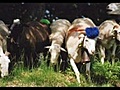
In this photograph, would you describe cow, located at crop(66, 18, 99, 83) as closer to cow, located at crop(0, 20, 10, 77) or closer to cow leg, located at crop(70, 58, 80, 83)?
cow leg, located at crop(70, 58, 80, 83)

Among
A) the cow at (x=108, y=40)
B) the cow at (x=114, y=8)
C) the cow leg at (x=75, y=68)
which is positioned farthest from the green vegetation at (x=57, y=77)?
the cow at (x=114, y=8)

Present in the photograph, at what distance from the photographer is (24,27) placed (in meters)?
5.91

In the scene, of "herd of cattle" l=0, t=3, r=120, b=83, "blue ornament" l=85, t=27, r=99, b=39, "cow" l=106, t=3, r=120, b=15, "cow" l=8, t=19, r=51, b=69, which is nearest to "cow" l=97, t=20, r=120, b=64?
"herd of cattle" l=0, t=3, r=120, b=83

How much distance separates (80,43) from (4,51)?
972 mm

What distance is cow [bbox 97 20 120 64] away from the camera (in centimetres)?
576

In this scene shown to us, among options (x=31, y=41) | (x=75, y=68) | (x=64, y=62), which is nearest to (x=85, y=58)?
(x=75, y=68)

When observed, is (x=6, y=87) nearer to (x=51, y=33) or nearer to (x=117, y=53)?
(x=51, y=33)

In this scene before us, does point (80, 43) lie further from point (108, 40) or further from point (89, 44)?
point (108, 40)

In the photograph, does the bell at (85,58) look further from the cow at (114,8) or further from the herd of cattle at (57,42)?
the cow at (114,8)

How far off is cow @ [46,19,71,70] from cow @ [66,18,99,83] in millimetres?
80

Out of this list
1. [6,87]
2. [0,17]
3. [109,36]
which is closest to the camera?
[6,87]

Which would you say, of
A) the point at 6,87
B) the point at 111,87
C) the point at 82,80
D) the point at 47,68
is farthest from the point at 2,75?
the point at 111,87

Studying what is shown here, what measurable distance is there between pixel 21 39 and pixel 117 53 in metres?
1.25

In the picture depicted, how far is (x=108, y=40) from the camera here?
229 inches
